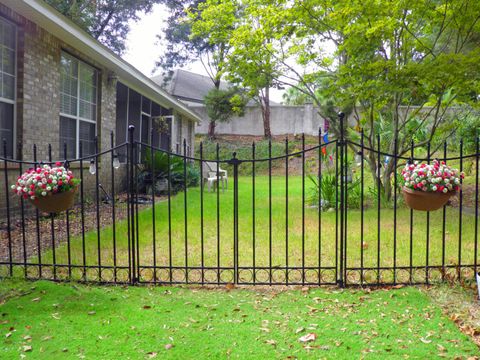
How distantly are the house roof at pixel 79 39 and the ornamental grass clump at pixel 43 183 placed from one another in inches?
140

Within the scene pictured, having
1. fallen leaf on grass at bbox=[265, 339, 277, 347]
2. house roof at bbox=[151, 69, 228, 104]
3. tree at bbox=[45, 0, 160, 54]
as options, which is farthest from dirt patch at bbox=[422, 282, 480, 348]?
house roof at bbox=[151, 69, 228, 104]

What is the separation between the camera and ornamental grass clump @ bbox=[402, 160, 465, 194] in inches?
147

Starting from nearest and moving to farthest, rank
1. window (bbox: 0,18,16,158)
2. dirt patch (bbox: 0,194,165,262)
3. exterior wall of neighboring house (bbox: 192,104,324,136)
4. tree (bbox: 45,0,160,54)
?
dirt patch (bbox: 0,194,165,262) → window (bbox: 0,18,16,158) → tree (bbox: 45,0,160,54) → exterior wall of neighboring house (bbox: 192,104,324,136)

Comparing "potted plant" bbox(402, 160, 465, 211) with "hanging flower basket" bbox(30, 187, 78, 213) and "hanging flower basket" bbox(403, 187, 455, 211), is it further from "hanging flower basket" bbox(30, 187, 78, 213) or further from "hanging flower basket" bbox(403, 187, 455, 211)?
"hanging flower basket" bbox(30, 187, 78, 213)

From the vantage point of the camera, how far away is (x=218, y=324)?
10.9 feet

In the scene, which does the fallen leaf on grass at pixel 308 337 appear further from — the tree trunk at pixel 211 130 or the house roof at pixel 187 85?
the house roof at pixel 187 85

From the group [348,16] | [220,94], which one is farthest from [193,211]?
[220,94]

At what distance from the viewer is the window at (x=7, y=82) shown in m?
6.87

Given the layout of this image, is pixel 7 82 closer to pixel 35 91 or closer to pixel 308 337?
pixel 35 91

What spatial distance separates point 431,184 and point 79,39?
686 centimetres

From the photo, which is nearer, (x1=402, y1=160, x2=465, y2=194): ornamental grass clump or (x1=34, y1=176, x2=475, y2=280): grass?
(x1=402, y1=160, x2=465, y2=194): ornamental grass clump

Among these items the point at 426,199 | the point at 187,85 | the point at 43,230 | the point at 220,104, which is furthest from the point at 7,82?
the point at 187,85

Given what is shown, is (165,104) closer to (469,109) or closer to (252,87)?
(252,87)

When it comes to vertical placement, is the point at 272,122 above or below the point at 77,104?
above
